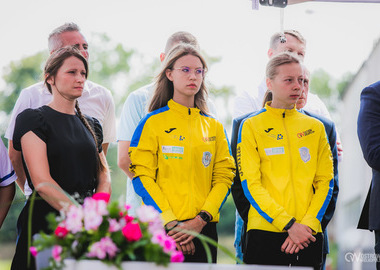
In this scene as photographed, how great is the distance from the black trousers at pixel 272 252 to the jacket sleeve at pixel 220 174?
31cm

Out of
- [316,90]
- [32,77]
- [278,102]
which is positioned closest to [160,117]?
[278,102]

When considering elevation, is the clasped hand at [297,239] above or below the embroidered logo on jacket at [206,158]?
below

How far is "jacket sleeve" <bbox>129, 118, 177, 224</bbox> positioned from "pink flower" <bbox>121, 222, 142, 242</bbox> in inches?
54.2

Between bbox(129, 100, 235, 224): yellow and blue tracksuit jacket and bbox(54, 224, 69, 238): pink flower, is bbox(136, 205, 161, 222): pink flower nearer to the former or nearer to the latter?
bbox(54, 224, 69, 238): pink flower

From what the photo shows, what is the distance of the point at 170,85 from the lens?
427 cm

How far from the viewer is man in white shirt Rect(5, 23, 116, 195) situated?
4473 millimetres

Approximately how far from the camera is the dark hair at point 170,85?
418cm

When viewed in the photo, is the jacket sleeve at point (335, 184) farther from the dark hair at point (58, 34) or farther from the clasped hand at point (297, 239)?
the dark hair at point (58, 34)

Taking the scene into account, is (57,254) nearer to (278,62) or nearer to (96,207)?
(96,207)

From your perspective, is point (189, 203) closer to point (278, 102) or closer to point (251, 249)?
point (251, 249)

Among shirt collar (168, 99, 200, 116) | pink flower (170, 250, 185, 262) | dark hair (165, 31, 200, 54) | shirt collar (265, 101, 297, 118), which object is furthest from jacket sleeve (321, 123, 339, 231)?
pink flower (170, 250, 185, 262)

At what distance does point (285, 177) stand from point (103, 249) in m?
1.92

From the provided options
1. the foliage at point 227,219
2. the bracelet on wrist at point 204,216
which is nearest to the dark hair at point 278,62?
the bracelet on wrist at point 204,216

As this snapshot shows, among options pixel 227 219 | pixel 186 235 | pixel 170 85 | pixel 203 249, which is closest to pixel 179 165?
pixel 186 235
